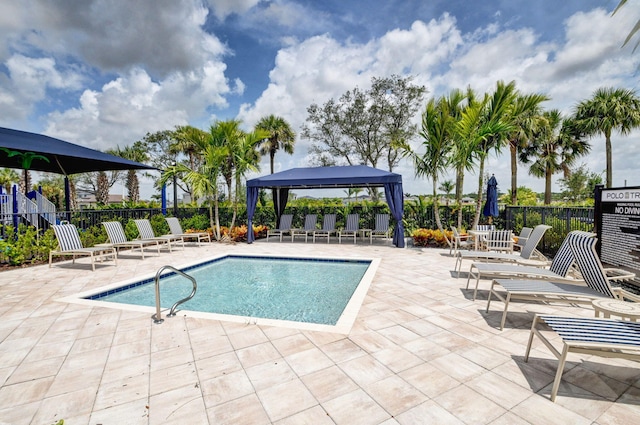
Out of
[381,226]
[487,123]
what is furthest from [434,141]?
[381,226]

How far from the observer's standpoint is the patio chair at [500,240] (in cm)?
716

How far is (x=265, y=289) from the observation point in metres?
5.57

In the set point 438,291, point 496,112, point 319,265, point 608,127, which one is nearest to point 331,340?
point 438,291

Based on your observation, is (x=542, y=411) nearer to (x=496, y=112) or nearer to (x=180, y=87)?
(x=496, y=112)

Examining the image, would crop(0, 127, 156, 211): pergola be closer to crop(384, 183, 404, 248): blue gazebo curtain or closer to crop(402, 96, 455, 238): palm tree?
crop(384, 183, 404, 248): blue gazebo curtain

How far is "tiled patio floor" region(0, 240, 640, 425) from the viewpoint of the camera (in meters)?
2.00

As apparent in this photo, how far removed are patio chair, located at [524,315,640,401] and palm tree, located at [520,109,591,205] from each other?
2038cm

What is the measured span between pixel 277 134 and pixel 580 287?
21915 mm

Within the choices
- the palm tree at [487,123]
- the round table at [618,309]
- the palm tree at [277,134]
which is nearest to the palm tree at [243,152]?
the palm tree at [487,123]

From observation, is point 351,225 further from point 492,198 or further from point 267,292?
point 267,292

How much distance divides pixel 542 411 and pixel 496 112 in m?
8.56

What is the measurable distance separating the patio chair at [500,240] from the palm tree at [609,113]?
Answer: 1659cm

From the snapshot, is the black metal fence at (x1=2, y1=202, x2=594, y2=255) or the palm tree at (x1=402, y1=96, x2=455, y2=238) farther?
the palm tree at (x1=402, y1=96, x2=455, y2=238)

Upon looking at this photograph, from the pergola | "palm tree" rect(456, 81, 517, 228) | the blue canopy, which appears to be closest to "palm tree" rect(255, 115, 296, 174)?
the blue canopy
